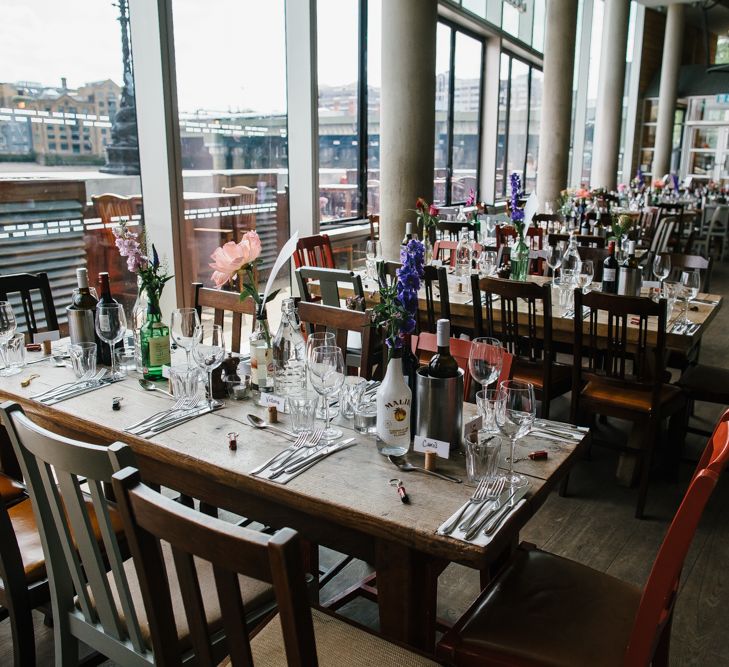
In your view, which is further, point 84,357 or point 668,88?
point 668,88

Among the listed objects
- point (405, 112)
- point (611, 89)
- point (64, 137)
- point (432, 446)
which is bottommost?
point (432, 446)

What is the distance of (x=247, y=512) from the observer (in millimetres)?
1737

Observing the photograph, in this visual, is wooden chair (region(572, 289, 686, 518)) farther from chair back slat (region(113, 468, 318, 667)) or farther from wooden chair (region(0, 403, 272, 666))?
chair back slat (region(113, 468, 318, 667))

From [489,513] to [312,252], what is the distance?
3.57m

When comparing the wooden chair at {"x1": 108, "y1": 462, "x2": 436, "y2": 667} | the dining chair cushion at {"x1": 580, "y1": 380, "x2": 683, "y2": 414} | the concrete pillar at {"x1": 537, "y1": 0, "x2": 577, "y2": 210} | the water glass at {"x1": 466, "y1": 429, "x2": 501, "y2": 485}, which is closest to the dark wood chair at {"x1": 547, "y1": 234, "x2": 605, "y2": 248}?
the dining chair cushion at {"x1": 580, "y1": 380, "x2": 683, "y2": 414}

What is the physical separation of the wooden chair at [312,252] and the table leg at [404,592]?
3378 millimetres

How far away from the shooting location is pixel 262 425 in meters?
1.96

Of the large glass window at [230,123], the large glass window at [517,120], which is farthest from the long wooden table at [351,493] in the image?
the large glass window at [517,120]

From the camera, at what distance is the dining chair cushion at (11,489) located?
217 centimetres

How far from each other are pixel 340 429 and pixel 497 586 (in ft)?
1.95

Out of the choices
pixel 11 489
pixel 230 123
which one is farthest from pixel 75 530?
pixel 230 123

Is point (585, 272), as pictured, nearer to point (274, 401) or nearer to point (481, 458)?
point (274, 401)

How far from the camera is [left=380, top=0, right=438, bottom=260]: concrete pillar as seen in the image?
546cm

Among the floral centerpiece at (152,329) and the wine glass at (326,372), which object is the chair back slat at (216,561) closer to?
the wine glass at (326,372)
